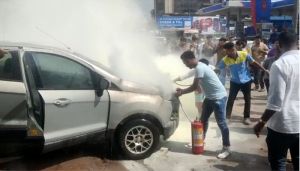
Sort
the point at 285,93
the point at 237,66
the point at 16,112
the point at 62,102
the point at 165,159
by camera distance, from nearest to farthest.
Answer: the point at 285,93, the point at 16,112, the point at 62,102, the point at 165,159, the point at 237,66

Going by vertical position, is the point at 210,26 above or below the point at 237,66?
above

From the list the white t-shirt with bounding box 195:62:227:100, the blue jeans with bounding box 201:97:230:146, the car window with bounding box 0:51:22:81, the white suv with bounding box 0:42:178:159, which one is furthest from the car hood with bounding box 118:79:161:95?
Answer: the car window with bounding box 0:51:22:81

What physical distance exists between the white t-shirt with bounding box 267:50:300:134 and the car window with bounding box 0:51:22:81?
10.0ft

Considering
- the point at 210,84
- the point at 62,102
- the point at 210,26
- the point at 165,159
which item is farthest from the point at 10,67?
the point at 210,26

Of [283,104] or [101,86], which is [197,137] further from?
[283,104]

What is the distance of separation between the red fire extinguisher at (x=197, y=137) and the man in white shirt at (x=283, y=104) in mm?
2199

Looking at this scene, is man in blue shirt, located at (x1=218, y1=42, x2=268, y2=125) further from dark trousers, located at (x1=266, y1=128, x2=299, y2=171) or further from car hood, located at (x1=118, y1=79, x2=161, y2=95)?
dark trousers, located at (x1=266, y1=128, x2=299, y2=171)

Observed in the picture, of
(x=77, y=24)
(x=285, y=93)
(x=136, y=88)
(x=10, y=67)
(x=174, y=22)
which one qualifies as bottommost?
(x=136, y=88)

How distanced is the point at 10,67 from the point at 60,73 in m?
0.64

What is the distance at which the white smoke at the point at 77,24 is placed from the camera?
388 inches

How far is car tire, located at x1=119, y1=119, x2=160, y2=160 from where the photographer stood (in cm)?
612

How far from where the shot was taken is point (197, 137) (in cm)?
654

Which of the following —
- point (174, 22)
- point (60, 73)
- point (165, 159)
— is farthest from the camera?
point (174, 22)

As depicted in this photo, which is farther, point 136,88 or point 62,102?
point 136,88
